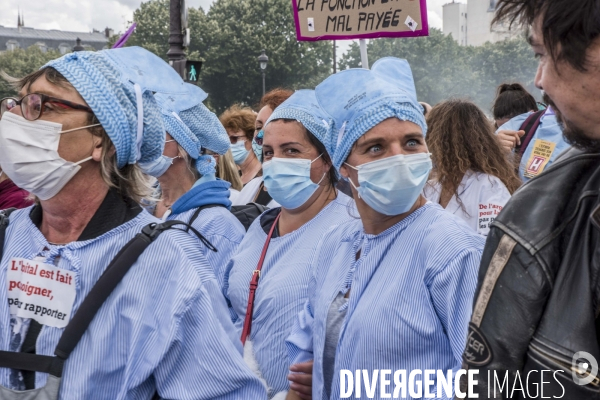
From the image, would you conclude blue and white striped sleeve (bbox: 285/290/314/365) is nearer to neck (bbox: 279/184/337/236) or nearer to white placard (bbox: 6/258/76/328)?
neck (bbox: 279/184/337/236)

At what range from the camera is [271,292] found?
11.8 feet

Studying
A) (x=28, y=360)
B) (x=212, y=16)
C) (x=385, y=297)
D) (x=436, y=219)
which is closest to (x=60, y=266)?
(x=28, y=360)

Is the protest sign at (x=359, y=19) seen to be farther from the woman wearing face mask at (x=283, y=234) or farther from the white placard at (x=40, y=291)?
the white placard at (x=40, y=291)

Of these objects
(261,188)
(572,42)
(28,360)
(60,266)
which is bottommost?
(261,188)

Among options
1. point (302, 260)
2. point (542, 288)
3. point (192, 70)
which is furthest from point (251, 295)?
point (192, 70)

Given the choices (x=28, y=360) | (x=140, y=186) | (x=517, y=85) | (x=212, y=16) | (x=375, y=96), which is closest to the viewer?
(x=28, y=360)

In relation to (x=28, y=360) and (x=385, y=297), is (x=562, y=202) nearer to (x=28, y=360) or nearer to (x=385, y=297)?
(x=385, y=297)

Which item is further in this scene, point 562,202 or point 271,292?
point 271,292

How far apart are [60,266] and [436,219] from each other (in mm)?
1356

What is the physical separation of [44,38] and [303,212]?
130349mm

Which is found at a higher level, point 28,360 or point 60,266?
point 60,266

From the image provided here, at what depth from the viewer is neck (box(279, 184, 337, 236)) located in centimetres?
404

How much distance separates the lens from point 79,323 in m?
2.14

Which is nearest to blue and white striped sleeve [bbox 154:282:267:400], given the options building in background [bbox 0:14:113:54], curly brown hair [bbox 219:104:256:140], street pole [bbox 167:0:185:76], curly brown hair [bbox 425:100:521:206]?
curly brown hair [bbox 425:100:521:206]
